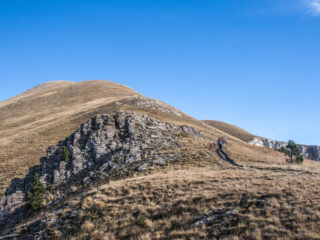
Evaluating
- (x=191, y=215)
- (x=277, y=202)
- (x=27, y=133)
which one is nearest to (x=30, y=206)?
(x=191, y=215)

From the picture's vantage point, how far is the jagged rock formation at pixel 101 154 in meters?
29.7

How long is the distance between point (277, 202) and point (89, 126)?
35.1 m

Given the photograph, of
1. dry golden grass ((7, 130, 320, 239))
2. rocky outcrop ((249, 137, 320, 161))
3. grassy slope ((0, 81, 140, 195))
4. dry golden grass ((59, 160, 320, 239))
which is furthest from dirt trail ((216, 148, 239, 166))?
rocky outcrop ((249, 137, 320, 161))

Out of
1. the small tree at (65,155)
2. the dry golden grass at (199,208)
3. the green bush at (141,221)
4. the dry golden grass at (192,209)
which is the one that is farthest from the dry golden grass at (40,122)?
the green bush at (141,221)

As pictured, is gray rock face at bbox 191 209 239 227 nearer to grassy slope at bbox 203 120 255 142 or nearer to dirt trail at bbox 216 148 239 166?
dirt trail at bbox 216 148 239 166

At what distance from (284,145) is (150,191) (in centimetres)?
12731

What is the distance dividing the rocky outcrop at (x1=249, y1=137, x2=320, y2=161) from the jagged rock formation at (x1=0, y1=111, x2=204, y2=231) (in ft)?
324

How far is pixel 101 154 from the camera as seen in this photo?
35156 mm

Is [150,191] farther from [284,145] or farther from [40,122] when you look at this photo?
[284,145]

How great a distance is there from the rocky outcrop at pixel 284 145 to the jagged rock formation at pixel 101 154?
324ft

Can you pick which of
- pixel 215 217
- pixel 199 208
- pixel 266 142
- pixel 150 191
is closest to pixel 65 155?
pixel 150 191

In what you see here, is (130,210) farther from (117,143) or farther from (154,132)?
(154,132)

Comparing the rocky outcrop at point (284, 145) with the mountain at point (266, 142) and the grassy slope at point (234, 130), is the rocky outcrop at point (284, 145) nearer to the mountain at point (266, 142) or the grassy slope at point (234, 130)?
the mountain at point (266, 142)

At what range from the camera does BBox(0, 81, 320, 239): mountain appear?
39.3 feet
